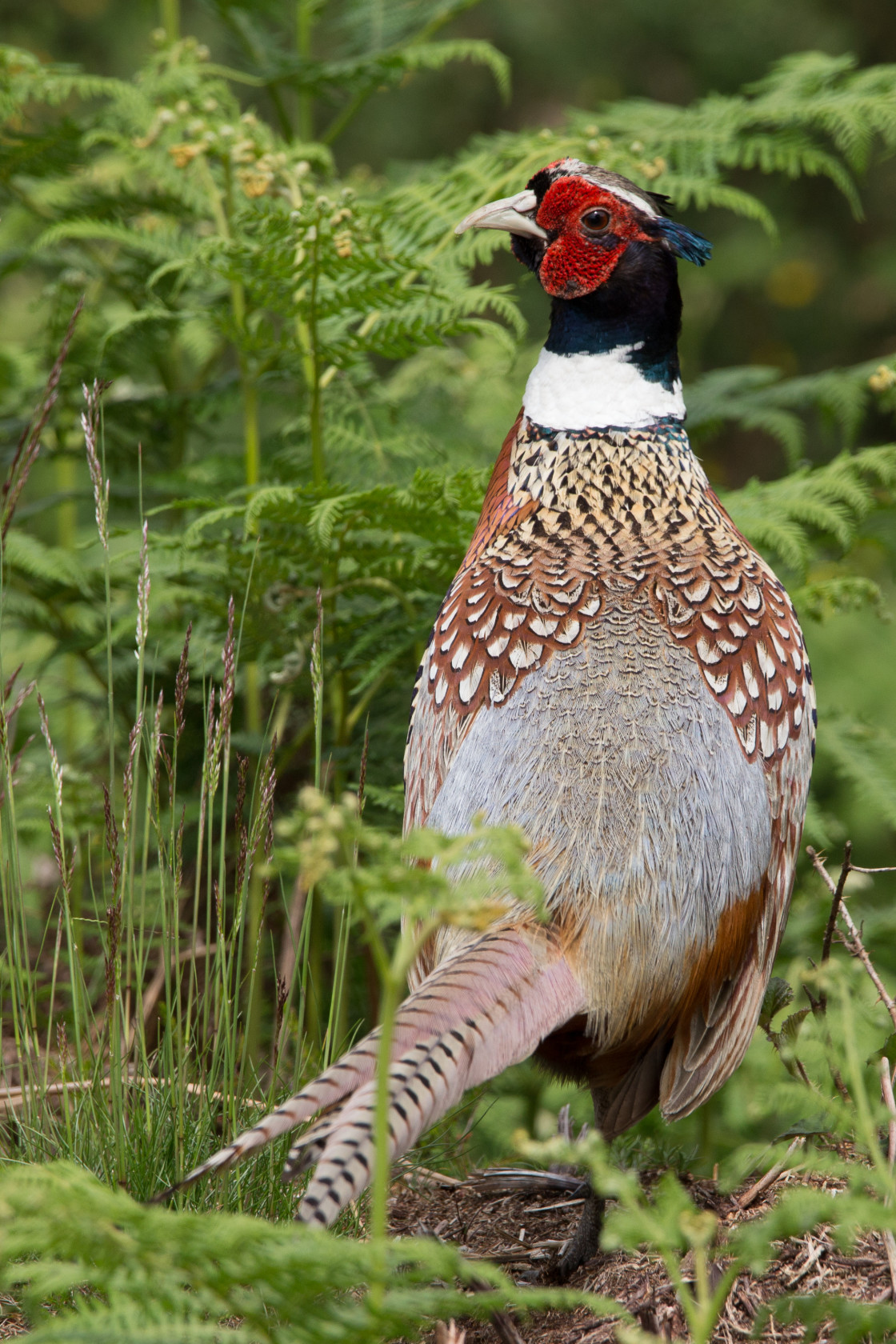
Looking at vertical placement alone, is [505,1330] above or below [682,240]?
below

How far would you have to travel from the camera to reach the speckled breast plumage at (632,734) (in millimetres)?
2453

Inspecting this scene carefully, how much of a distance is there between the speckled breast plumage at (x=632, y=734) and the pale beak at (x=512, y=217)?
638 mm

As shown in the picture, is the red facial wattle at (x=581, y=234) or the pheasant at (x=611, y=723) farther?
the red facial wattle at (x=581, y=234)

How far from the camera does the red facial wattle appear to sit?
123 inches

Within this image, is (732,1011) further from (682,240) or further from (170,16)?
(170,16)

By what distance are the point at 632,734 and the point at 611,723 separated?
0.15 feet

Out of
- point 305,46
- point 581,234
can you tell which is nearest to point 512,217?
point 581,234

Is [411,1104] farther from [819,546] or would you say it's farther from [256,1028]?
[819,546]

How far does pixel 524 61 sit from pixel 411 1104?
8.72 m

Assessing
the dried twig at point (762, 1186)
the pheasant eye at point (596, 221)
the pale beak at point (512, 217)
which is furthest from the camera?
the pale beak at point (512, 217)

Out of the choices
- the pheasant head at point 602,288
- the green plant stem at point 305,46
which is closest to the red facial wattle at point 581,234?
the pheasant head at point 602,288

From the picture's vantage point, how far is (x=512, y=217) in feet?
10.6

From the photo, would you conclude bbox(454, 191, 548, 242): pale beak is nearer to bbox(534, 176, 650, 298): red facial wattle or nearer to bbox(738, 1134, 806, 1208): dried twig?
bbox(534, 176, 650, 298): red facial wattle

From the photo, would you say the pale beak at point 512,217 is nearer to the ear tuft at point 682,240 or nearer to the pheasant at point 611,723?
the pheasant at point 611,723
